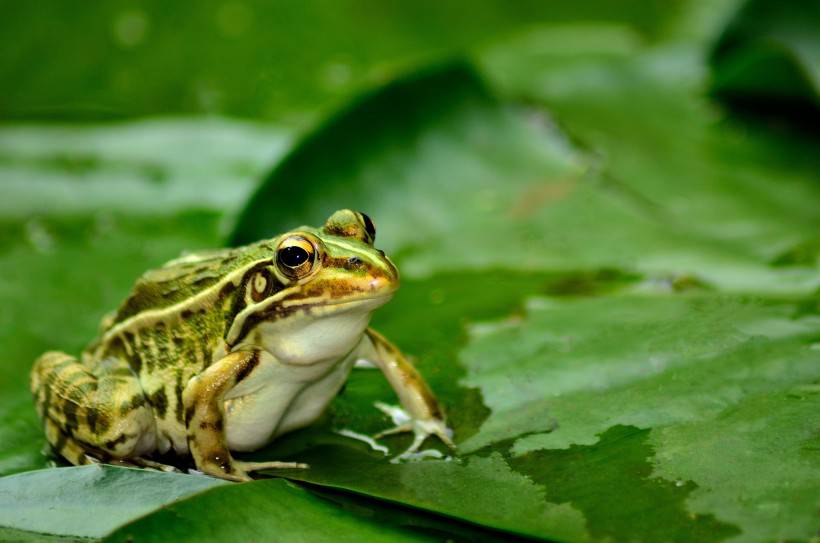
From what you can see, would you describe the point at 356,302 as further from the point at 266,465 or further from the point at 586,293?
the point at 586,293

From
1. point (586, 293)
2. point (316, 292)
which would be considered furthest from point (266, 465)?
point (586, 293)

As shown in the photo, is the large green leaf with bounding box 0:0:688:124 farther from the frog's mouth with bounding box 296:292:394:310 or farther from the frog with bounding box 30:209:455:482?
the frog's mouth with bounding box 296:292:394:310

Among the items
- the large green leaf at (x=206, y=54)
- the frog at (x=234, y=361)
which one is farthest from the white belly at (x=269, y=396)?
the large green leaf at (x=206, y=54)

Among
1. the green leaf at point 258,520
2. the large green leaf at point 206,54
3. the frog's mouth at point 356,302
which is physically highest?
the large green leaf at point 206,54

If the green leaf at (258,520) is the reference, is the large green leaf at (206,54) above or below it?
above

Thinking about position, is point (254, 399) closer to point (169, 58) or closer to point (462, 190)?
point (462, 190)

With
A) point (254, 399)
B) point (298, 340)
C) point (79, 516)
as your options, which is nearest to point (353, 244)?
point (298, 340)

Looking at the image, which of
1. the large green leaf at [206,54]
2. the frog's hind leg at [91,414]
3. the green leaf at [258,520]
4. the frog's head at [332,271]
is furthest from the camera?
the large green leaf at [206,54]

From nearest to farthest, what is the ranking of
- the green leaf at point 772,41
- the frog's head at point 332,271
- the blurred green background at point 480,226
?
the blurred green background at point 480,226
the frog's head at point 332,271
the green leaf at point 772,41

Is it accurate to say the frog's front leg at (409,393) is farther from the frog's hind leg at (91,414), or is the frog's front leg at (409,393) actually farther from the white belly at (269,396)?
the frog's hind leg at (91,414)
